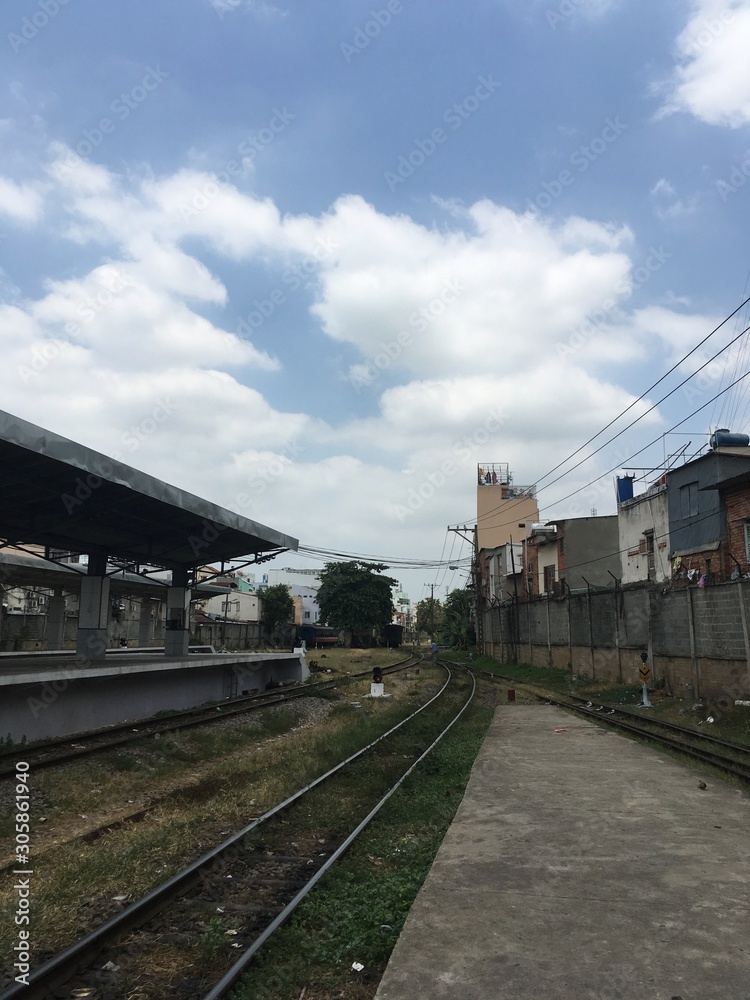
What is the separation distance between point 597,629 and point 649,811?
64.8ft

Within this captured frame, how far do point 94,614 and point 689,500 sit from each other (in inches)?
959

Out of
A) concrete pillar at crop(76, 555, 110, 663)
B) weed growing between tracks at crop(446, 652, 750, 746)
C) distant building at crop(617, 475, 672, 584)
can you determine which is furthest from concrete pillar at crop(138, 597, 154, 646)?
distant building at crop(617, 475, 672, 584)

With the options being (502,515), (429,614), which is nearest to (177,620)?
(502,515)

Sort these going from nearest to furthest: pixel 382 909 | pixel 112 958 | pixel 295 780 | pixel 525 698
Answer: pixel 112 958, pixel 382 909, pixel 295 780, pixel 525 698

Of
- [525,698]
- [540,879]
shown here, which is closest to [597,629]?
[525,698]

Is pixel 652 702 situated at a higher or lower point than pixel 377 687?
lower

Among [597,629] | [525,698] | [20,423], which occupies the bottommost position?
[525,698]

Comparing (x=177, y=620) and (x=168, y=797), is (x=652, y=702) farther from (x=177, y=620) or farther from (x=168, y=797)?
(x=177, y=620)

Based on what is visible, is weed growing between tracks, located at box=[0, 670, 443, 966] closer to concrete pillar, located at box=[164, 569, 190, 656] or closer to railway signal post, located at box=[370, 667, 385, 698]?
railway signal post, located at box=[370, 667, 385, 698]

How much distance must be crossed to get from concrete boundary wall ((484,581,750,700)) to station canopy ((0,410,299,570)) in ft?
41.0

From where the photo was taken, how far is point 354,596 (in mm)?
68062

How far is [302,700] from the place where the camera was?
23062mm

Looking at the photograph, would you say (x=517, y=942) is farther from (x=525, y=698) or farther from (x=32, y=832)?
(x=525, y=698)

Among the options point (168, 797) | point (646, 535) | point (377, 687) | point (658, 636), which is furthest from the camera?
point (646, 535)
